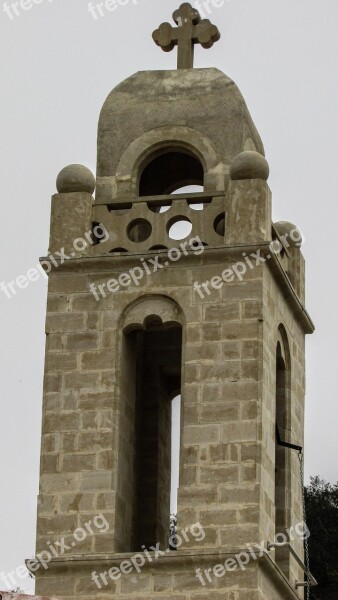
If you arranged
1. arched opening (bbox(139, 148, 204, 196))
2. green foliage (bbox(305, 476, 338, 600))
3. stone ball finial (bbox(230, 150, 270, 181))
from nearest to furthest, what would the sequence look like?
stone ball finial (bbox(230, 150, 270, 181))
arched opening (bbox(139, 148, 204, 196))
green foliage (bbox(305, 476, 338, 600))

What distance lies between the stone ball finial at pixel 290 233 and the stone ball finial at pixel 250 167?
188cm

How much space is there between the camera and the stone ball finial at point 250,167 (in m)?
29.6

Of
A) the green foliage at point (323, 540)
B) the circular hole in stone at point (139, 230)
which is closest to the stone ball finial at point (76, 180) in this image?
the circular hole in stone at point (139, 230)

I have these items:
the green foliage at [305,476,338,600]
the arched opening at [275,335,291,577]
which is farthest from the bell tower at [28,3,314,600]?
the green foliage at [305,476,338,600]

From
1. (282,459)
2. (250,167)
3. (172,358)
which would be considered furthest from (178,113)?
(282,459)

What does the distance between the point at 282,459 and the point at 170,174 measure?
4556mm

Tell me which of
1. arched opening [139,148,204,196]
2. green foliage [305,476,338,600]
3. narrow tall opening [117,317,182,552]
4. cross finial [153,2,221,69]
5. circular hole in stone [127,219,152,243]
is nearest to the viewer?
narrow tall opening [117,317,182,552]

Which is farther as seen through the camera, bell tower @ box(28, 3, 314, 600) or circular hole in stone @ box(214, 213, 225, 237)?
circular hole in stone @ box(214, 213, 225, 237)

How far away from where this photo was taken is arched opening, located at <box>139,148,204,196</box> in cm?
3162

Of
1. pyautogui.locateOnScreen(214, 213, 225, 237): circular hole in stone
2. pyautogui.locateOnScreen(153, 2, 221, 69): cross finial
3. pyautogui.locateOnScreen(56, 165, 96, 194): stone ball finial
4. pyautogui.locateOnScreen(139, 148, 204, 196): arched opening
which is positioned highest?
pyautogui.locateOnScreen(153, 2, 221, 69): cross finial

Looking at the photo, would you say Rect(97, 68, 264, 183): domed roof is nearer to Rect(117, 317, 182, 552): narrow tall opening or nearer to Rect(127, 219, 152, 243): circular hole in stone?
Rect(127, 219, 152, 243): circular hole in stone

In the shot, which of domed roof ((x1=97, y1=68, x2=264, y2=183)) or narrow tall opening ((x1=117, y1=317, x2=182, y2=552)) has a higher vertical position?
domed roof ((x1=97, y1=68, x2=264, y2=183))

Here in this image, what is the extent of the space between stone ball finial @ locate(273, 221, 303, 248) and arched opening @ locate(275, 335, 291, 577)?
5.20ft

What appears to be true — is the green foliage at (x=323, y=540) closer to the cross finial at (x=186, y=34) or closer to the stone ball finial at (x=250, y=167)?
the cross finial at (x=186, y=34)
